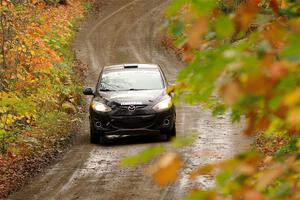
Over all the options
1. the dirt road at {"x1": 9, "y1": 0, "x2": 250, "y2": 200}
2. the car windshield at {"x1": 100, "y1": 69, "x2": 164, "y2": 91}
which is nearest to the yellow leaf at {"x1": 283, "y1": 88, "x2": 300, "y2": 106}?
the dirt road at {"x1": 9, "y1": 0, "x2": 250, "y2": 200}

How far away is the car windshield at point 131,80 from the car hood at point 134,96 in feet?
0.93

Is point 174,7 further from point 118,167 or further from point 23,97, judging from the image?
point 23,97

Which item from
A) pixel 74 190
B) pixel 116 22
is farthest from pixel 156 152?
pixel 116 22

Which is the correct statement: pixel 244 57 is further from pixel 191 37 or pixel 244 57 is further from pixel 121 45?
Answer: pixel 121 45

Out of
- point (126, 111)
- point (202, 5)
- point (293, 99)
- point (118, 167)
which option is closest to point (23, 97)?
point (126, 111)

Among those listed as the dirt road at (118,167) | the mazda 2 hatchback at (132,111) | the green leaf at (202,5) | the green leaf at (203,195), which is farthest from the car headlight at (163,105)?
the green leaf at (202,5)

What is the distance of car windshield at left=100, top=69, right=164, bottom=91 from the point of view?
1580cm

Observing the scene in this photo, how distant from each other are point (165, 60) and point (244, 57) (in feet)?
95.5

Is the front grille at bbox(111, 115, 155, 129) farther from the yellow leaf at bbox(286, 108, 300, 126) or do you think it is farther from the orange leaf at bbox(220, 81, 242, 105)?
the yellow leaf at bbox(286, 108, 300, 126)

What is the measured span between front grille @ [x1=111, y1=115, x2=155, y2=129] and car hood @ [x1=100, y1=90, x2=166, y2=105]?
1.14 ft

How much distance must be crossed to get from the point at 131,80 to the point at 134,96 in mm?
994

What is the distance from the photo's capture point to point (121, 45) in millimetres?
35031

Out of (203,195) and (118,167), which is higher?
(203,195)

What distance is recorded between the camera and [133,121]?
15031 millimetres
